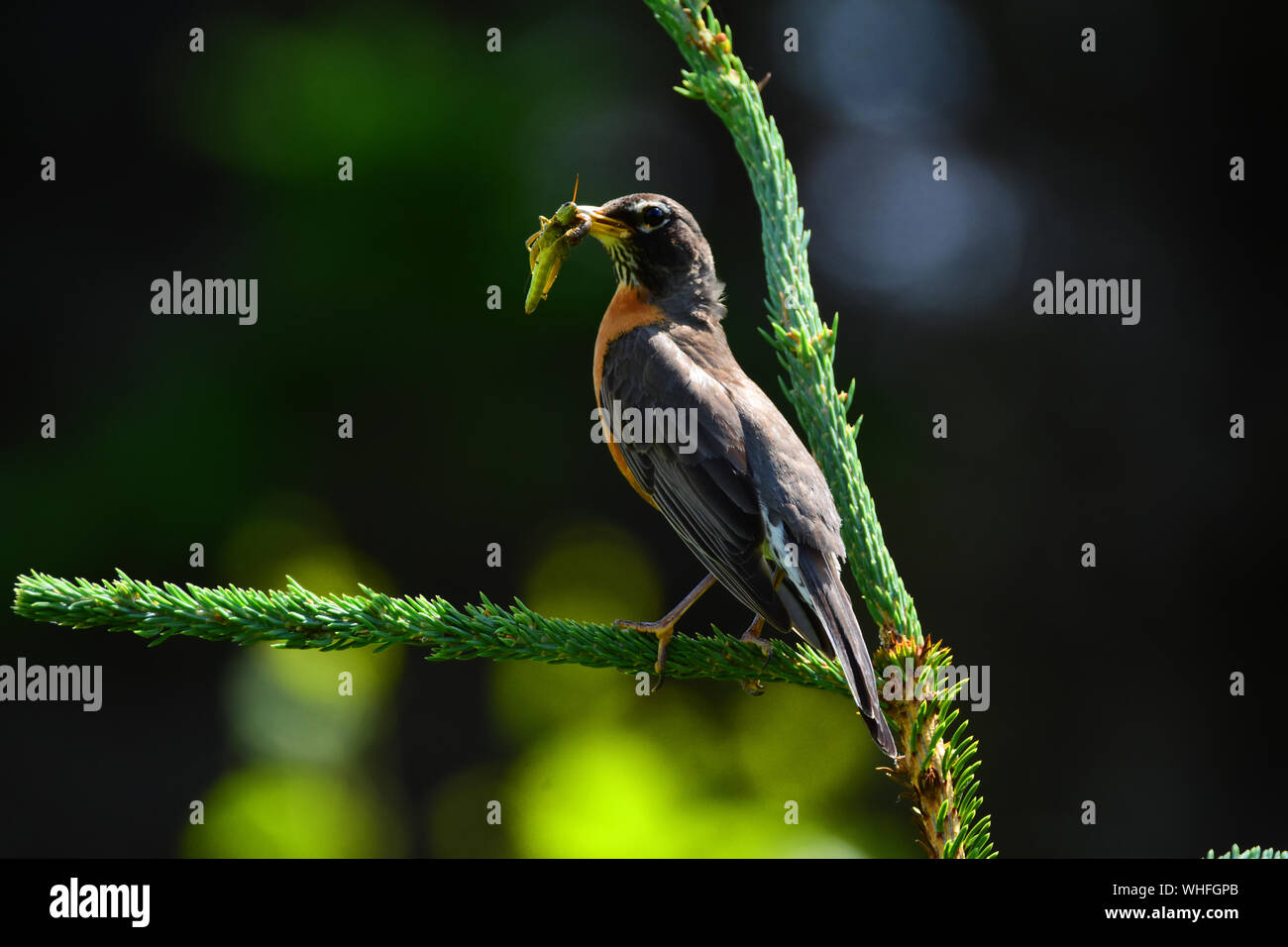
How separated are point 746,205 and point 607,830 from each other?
4521 mm

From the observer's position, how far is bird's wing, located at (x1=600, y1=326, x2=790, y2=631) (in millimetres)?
3494

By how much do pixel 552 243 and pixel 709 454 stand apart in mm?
1100

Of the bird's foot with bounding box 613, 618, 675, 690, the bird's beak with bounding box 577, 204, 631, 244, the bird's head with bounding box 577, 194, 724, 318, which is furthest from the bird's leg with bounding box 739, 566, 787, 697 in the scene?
the bird's beak with bounding box 577, 204, 631, 244

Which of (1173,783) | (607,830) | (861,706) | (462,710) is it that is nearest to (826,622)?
(861,706)

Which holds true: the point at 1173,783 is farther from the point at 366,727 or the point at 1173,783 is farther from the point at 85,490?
the point at 85,490

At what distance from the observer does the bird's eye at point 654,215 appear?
4539mm

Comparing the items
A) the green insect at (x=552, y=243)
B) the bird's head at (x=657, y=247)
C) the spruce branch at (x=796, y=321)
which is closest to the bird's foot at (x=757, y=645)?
the spruce branch at (x=796, y=321)

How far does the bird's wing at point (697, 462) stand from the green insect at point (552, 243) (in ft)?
1.35

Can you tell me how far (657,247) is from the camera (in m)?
4.60

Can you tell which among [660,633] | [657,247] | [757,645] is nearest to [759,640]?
Answer: [757,645]

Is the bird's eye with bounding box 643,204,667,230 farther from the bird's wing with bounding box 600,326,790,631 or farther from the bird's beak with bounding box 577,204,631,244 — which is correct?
the bird's wing with bounding box 600,326,790,631

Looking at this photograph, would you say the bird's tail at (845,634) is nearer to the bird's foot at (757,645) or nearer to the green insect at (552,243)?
the bird's foot at (757,645)

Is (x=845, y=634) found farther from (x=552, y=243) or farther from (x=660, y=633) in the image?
(x=552, y=243)

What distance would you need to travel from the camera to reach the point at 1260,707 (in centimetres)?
695
